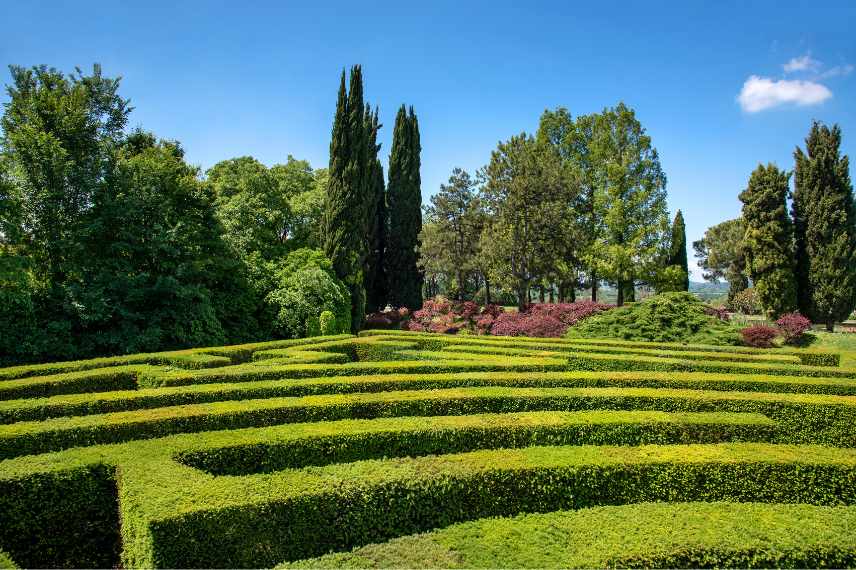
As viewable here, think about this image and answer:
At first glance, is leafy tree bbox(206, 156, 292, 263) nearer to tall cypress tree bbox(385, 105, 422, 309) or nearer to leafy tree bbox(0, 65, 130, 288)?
leafy tree bbox(0, 65, 130, 288)

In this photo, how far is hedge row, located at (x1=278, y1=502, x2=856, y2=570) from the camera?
466 centimetres

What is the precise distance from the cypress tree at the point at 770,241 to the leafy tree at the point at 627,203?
6.65 metres

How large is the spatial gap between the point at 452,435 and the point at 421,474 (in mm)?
1295

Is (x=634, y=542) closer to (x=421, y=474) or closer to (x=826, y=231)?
(x=421, y=474)

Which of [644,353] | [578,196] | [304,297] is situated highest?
[578,196]

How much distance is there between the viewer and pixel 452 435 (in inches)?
268

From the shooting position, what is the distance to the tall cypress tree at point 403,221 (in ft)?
110

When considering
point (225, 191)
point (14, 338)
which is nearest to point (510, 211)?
point (225, 191)

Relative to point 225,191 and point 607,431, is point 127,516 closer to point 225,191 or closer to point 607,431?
point 607,431

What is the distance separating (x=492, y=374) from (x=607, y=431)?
2987 millimetres

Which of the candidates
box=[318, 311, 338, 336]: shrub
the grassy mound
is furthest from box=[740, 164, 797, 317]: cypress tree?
box=[318, 311, 338, 336]: shrub

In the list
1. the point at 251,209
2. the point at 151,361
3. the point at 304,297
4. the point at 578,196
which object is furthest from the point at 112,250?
the point at 578,196

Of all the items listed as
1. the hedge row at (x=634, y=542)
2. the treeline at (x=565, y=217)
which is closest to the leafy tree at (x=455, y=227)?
the treeline at (x=565, y=217)

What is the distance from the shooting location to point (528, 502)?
19.1ft
